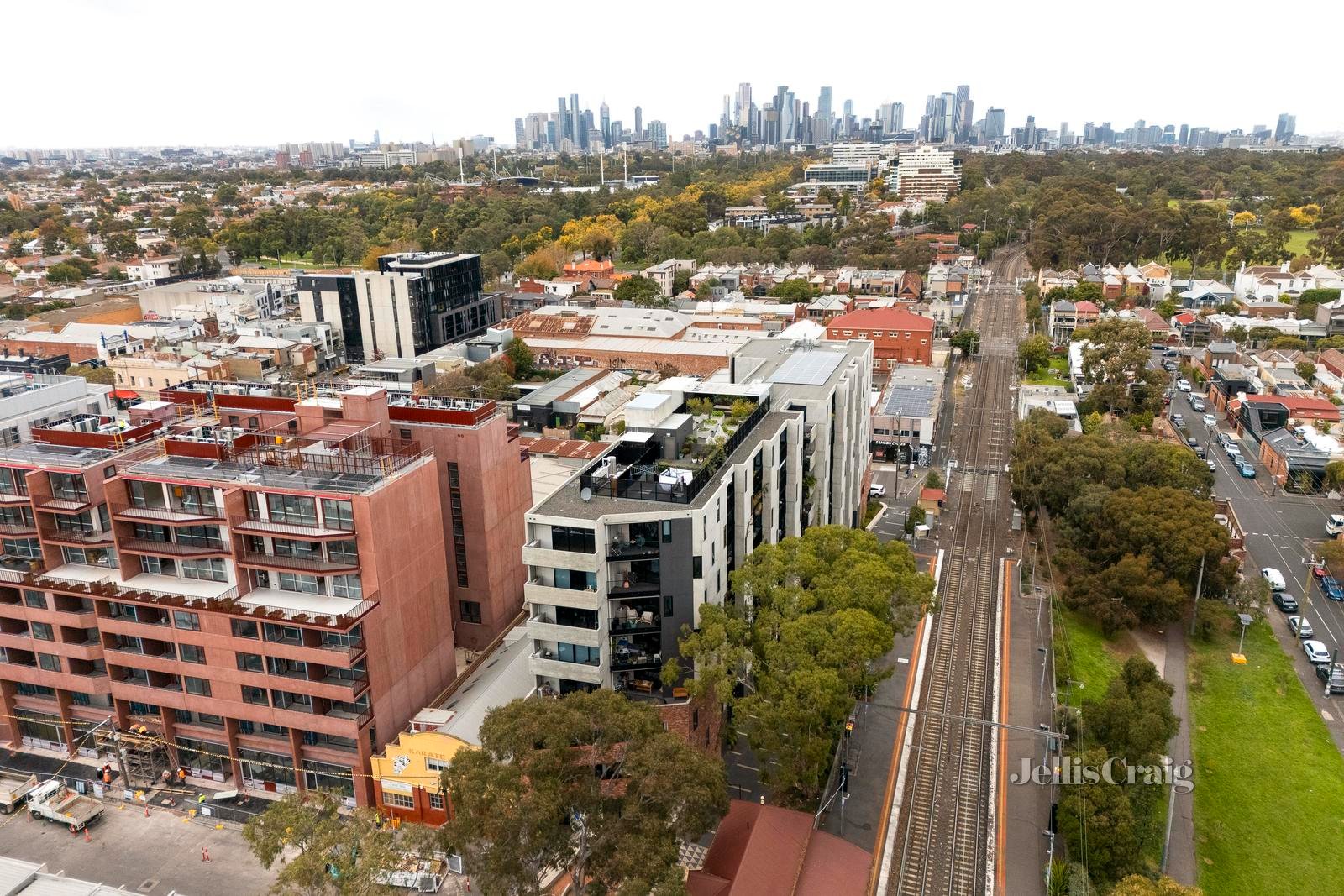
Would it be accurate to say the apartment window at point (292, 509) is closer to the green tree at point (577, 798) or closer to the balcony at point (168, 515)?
the balcony at point (168, 515)

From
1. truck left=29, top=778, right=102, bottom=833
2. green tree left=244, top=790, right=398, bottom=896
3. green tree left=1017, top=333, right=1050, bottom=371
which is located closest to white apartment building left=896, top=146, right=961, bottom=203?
green tree left=1017, top=333, right=1050, bottom=371

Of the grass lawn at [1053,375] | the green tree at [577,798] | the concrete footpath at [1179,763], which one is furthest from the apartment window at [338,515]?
the grass lawn at [1053,375]

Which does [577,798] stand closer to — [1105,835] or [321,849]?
[321,849]

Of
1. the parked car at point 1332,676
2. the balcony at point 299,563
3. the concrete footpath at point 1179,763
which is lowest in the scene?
the concrete footpath at point 1179,763

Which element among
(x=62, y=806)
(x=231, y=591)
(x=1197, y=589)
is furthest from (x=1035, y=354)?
(x=62, y=806)

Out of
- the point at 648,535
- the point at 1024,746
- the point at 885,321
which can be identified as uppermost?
the point at 648,535

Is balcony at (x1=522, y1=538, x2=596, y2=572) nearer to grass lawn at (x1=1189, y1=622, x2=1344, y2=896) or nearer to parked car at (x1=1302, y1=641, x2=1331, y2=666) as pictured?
grass lawn at (x1=1189, y1=622, x2=1344, y2=896)

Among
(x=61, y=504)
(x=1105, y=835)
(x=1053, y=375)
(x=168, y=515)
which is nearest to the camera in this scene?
(x=1105, y=835)
